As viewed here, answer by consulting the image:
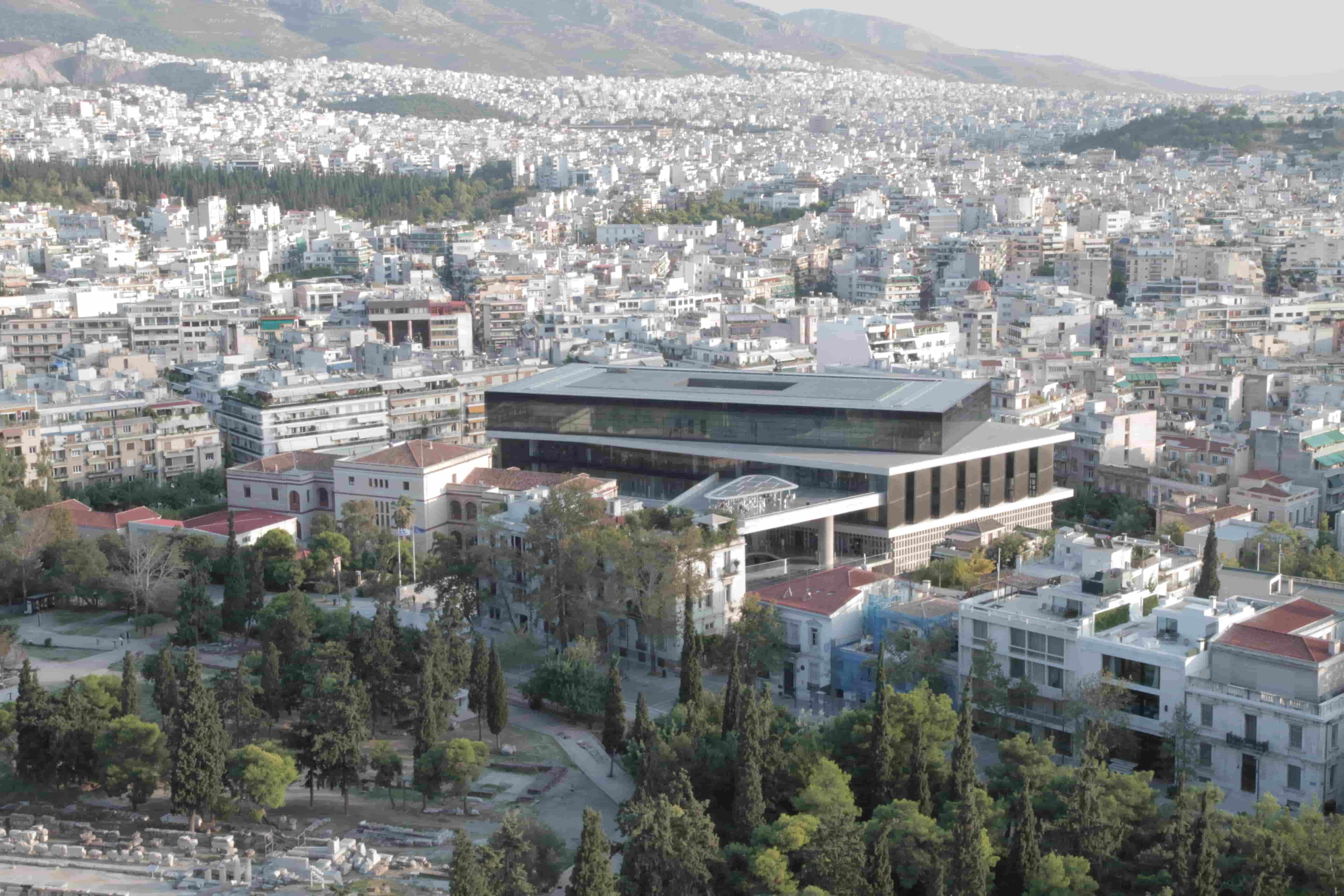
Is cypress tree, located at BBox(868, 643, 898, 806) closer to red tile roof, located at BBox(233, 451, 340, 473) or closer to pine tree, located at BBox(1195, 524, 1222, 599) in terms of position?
pine tree, located at BBox(1195, 524, 1222, 599)

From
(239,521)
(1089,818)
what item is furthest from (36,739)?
(1089,818)

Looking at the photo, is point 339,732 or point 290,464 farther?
point 290,464

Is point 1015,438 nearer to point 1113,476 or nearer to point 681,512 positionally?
point 1113,476

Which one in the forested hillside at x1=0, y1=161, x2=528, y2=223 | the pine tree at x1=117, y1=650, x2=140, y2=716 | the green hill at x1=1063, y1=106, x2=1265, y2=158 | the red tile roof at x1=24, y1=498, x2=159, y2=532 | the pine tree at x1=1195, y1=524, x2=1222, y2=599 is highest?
the green hill at x1=1063, y1=106, x2=1265, y2=158

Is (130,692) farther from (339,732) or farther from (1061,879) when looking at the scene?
(1061,879)

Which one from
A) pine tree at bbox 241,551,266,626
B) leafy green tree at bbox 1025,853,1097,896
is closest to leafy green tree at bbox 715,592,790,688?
leafy green tree at bbox 1025,853,1097,896

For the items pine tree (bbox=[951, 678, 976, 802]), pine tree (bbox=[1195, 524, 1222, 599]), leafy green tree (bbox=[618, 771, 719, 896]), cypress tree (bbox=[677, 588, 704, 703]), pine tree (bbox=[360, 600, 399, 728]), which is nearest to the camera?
leafy green tree (bbox=[618, 771, 719, 896])
